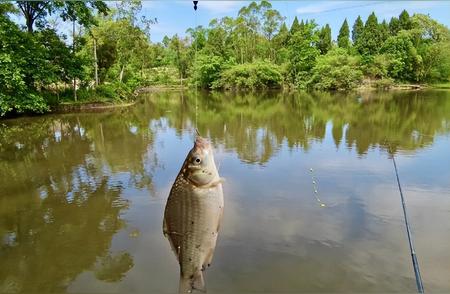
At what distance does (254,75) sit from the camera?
47.5 m

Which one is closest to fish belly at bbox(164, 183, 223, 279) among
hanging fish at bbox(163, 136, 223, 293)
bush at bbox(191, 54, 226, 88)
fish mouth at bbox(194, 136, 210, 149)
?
hanging fish at bbox(163, 136, 223, 293)

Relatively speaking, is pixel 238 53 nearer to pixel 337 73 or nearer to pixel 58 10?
pixel 337 73

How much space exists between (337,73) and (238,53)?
15.0 metres

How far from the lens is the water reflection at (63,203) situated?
18.1 ft

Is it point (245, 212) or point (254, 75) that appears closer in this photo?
point (245, 212)

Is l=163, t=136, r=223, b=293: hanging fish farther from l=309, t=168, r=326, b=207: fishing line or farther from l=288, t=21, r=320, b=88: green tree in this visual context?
l=288, t=21, r=320, b=88: green tree

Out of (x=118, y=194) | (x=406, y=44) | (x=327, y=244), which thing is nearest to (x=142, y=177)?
(x=118, y=194)

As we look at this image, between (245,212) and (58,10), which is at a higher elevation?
(58,10)

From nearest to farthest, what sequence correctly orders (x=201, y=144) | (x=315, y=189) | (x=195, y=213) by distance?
(x=201, y=144)
(x=195, y=213)
(x=315, y=189)

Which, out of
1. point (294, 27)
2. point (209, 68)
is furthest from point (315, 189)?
point (294, 27)

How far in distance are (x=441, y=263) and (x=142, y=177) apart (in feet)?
21.9

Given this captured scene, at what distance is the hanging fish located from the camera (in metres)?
2.14

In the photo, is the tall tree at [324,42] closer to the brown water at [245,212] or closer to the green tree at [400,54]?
the green tree at [400,54]

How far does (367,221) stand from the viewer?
686 centimetres
